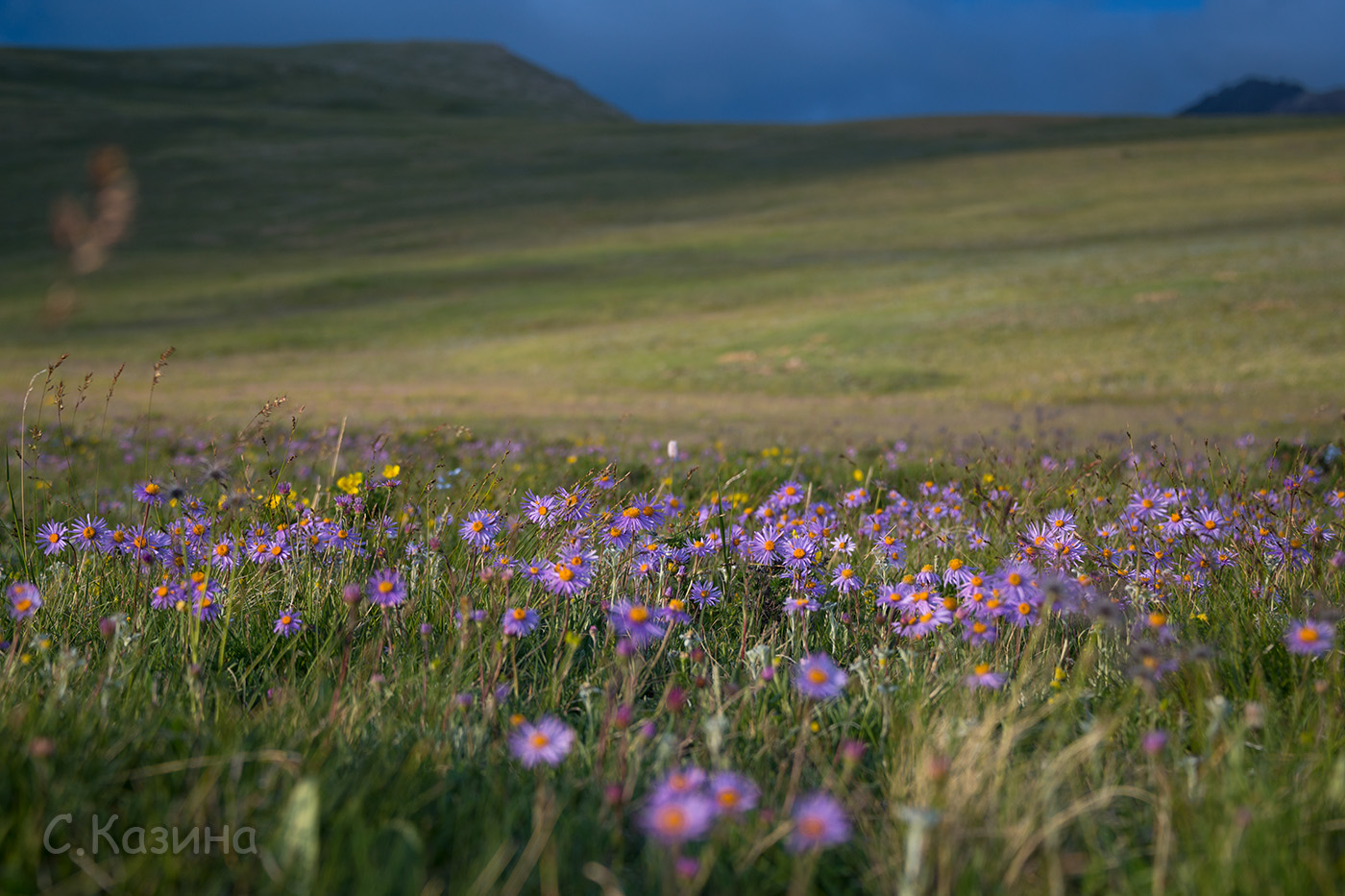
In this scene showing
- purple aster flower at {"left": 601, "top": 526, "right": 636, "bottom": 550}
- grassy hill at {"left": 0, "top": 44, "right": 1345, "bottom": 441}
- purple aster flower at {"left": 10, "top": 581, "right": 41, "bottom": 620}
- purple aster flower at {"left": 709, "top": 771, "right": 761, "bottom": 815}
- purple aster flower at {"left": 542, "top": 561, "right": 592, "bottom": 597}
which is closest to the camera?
purple aster flower at {"left": 709, "top": 771, "right": 761, "bottom": 815}

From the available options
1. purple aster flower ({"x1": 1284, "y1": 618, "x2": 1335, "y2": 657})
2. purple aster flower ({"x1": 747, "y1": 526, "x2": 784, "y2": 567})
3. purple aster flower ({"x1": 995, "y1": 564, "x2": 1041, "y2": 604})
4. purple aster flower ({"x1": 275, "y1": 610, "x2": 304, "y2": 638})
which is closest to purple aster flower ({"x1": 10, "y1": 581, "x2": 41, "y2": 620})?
purple aster flower ({"x1": 275, "y1": 610, "x2": 304, "y2": 638})

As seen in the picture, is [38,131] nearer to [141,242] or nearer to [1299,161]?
[141,242]

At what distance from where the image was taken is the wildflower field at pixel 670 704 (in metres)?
1.48

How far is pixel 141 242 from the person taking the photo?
4888 centimetres

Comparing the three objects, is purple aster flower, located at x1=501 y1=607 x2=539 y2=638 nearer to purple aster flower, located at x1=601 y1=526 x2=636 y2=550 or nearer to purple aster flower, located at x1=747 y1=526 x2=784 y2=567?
purple aster flower, located at x1=601 y1=526 x2=636 y2=550

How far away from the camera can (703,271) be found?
36500mm

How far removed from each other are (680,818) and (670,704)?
329 millimetres

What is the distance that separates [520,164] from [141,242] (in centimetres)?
2672

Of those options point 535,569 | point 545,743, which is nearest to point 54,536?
point 535,569

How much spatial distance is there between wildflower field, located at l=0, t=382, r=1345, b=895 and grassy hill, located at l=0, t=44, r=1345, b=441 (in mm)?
946

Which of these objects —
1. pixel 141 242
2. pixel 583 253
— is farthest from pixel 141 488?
pixel 141 242

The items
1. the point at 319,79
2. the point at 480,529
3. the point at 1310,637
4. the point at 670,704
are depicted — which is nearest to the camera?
the point at 670,704

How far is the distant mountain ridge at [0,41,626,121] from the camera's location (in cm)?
9544

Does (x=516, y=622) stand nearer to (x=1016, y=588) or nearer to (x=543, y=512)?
(x=543, y=512)
